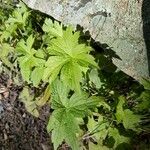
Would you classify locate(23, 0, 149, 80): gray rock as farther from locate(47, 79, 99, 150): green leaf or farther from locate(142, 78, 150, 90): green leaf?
locate(47, 79, 99, 150): green leaf

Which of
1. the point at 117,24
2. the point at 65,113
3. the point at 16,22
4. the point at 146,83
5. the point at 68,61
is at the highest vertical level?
the point at 16,22

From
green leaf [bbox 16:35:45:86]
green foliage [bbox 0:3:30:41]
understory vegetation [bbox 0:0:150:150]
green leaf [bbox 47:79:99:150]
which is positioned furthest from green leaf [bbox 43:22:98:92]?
green foliage [bbox 0:3:30:41]

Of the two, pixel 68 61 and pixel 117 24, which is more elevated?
pixel 117 24

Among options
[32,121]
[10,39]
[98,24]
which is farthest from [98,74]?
[10,39]

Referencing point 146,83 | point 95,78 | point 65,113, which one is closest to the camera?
point 146,83

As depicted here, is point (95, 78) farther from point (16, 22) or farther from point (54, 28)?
point (16, 22)

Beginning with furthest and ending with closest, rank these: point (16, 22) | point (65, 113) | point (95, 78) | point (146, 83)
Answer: point (16, 22) < point (95, 78) < point (65, 113) < point (146, 83)

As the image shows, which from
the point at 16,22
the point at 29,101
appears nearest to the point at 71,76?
the point at 29,101
